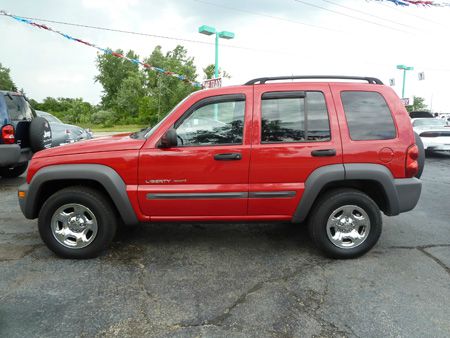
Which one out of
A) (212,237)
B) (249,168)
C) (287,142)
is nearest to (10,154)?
(212,237)

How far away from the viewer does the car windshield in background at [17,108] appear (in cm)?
620

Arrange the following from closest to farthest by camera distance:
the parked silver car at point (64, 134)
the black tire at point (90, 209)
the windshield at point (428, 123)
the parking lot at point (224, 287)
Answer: the parking lot at point (224, 287)
the black tire at point (90, 209)
the parked silver car at point (64, 134)
the windshield at point (428, 123)

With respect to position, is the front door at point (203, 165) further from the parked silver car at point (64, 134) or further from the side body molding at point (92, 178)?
the parked silver car at point (64, 134)

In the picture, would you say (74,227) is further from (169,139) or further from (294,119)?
(294,119)

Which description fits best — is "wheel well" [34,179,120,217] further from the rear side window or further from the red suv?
the rear side window

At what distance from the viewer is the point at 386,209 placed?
3545 mm

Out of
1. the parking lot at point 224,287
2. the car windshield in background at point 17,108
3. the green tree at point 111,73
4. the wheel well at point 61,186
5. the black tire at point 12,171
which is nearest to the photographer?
the parking lot at point 224,287

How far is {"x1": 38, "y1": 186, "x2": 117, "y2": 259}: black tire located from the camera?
3354 millimetres

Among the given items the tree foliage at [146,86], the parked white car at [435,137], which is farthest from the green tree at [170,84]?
the parked white car at [435,137]

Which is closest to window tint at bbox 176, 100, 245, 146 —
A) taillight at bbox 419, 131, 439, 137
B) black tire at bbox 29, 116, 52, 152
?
black tire at bbox 29, 116, 52, 152

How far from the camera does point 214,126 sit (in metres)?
3.40

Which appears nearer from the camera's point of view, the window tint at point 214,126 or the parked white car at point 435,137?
the window tint at point 214,126

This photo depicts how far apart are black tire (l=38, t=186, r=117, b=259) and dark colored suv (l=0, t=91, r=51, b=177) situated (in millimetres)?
3175

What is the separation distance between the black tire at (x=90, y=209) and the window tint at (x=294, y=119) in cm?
169
